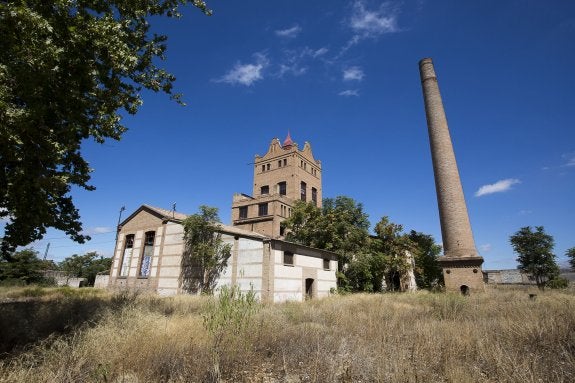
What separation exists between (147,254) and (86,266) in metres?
29.1

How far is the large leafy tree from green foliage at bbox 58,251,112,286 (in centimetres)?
4118

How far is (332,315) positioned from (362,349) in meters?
4.34

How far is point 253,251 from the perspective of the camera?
67.2ft

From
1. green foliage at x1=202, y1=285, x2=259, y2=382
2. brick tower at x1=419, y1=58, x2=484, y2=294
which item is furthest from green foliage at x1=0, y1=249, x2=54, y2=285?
brick tower at x1=419, y1=58, x2=484, y2=294

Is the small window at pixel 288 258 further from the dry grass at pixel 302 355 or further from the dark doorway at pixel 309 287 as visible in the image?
the dry grass at pixel 302 355

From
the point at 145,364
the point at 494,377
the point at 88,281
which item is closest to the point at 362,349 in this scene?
the point at 494,377

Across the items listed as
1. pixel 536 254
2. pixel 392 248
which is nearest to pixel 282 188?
pixel 392 248

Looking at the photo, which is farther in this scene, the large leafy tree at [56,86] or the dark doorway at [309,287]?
the dark doorway at [309,287]

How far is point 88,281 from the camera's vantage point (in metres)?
41.5

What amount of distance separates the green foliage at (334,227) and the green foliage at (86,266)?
31102 mm

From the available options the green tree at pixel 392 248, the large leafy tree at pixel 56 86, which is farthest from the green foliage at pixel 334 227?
the large leafy tree at pixel 56 86

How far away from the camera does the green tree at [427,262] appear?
103 ft

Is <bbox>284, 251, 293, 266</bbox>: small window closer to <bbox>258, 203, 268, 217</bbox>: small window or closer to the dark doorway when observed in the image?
the dark doorway

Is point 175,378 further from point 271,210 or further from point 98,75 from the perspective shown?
point 271,210
